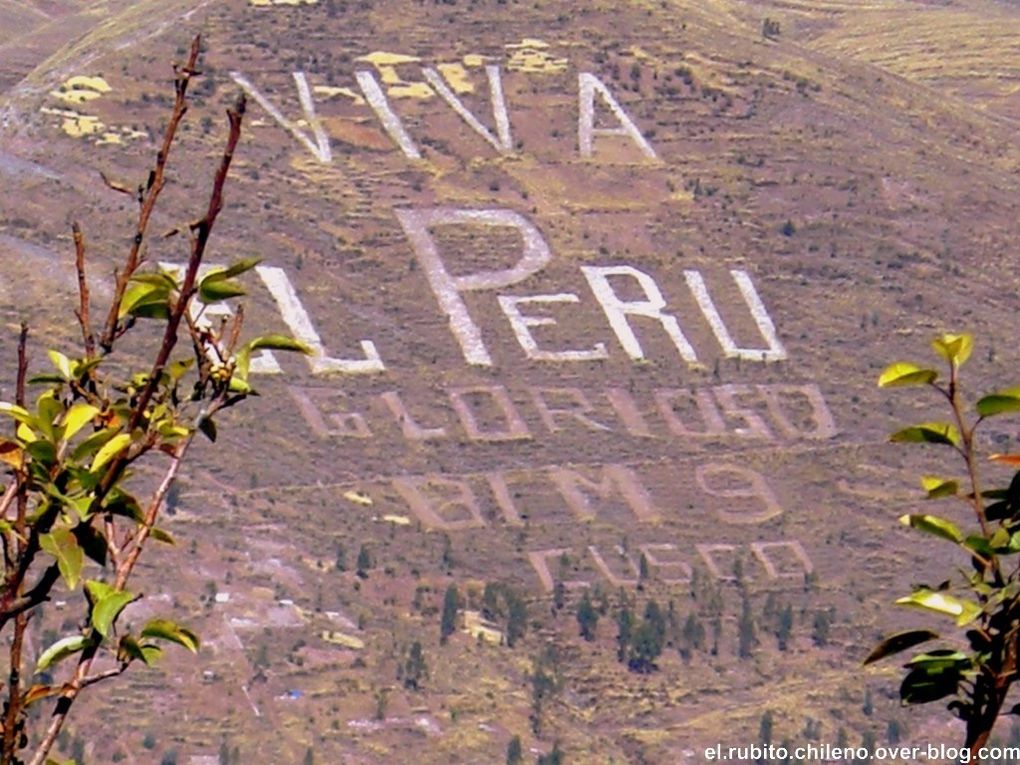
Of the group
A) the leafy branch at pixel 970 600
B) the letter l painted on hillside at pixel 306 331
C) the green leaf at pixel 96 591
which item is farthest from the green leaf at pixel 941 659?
the letter l painted on hillside at pixel 306 331

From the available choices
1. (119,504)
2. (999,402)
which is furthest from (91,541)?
(999,402)

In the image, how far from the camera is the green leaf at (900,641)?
5918mm

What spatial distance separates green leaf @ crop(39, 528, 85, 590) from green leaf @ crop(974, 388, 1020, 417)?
2.16 m

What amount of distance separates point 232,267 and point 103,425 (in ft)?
1.85

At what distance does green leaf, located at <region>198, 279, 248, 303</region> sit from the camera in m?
6.56

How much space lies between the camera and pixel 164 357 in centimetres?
643

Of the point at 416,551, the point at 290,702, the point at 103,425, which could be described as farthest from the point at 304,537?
the point at 103,425

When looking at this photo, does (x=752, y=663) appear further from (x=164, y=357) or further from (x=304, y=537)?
(x=164, y=357)

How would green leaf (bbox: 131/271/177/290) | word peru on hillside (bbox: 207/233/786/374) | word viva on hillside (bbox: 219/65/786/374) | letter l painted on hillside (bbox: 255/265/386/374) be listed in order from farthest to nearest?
word viva on hillside (bbox: 219/65/786/374)
word peru on hillside (bbox: 207/233/786/374)
letter l painted on hillside (bbox: 255/265/386/374)
green leaf (bbox: 131/271/177/290)

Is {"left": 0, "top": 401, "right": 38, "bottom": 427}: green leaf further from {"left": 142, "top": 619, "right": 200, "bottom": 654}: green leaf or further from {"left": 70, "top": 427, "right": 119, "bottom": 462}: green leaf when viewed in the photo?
{"left": 142, "top": 619, "right": 200, "bottom": 654}: green leaf

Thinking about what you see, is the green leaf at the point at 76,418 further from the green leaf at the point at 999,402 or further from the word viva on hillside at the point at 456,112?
the word viva on hillside at the point at 456,112

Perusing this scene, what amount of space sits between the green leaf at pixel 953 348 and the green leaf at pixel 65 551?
6.88 ft

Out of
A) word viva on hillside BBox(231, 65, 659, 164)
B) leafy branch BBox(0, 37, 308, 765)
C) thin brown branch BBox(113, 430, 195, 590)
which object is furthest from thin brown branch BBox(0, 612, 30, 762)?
word viva on hillside BBox(231, 65, 659, 164)

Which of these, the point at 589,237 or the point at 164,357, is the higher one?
the point at 164,357
